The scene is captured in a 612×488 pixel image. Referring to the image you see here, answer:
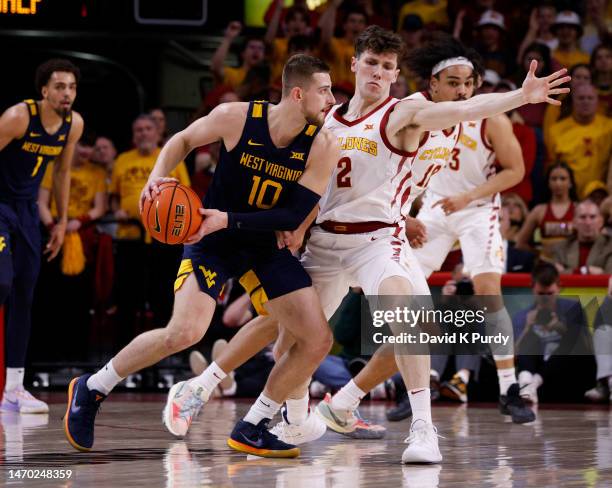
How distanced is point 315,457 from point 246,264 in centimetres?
94

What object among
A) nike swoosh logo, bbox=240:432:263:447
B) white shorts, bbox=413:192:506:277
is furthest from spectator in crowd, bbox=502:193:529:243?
nike swoosh logo, bbox=240:432:263:447

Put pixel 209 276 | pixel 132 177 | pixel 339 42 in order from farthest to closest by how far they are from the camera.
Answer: pixel 339 42
pixel 132 177
pixel 209 276

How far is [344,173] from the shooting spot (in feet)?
19.2

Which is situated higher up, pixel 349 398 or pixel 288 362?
pixel 288 362

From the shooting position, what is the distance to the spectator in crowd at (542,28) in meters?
12.1

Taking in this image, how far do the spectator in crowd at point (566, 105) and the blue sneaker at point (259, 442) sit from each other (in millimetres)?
6326

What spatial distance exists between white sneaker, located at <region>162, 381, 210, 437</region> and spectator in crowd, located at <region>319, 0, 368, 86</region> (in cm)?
607

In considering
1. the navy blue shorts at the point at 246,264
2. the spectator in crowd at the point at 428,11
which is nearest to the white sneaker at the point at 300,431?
the navy blue shorts at the point at 246,264

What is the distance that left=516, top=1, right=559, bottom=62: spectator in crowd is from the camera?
1209 cm

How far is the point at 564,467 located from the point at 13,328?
4.01m

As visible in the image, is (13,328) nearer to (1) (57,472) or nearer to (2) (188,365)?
(2) (188,365)

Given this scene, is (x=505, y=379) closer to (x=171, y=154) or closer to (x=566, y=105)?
(x=171, y=154)

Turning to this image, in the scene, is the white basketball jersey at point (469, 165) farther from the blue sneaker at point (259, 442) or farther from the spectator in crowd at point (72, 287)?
the spectator in crowd at point (72, 287)

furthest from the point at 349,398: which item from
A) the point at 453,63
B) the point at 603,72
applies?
the point at 603,72
